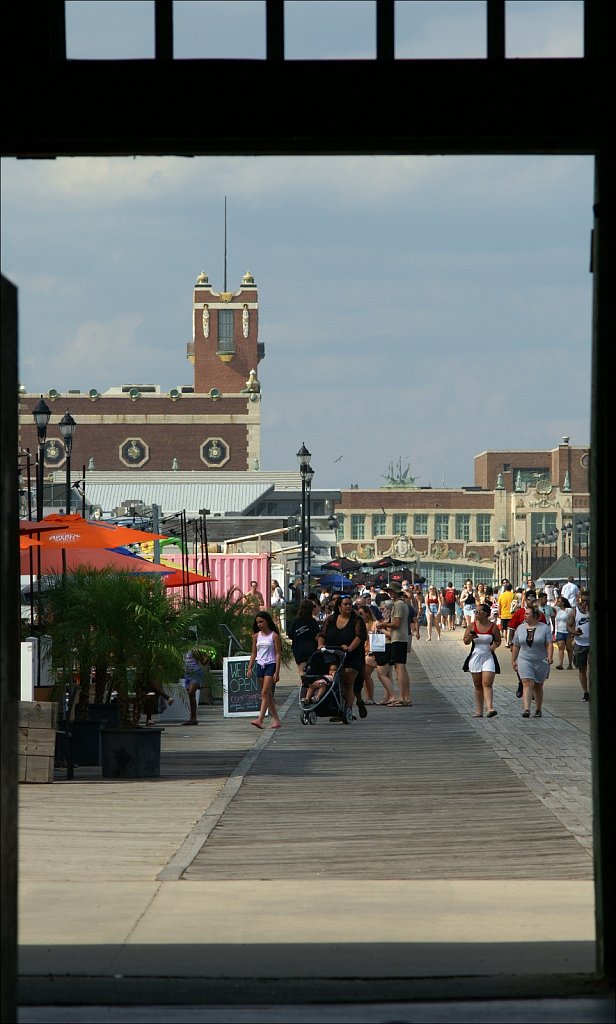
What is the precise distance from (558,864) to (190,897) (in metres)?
2.65

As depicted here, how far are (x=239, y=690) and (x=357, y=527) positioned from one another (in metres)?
150

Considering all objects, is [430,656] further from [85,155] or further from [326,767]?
[85,155]

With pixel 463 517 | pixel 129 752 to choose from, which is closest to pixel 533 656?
pixel 129 752

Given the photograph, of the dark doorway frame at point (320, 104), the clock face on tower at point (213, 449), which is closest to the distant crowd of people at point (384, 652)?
the dark doorway frame at point (320, 104)

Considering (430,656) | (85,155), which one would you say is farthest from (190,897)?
(430,656)

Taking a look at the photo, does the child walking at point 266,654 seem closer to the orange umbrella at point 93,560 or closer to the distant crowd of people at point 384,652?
the distant crowd of people at point 384,652

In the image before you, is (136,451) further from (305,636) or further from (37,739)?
(37,739)

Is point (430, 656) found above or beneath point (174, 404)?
beneath

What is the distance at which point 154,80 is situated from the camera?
6.44 m

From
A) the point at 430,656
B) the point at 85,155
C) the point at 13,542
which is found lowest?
the point at 430,656

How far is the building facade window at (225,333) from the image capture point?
152000mm

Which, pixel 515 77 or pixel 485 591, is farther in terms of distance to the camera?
pixel 485 591

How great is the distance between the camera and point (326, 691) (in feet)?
74.1

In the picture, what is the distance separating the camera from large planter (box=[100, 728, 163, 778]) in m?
15.7
